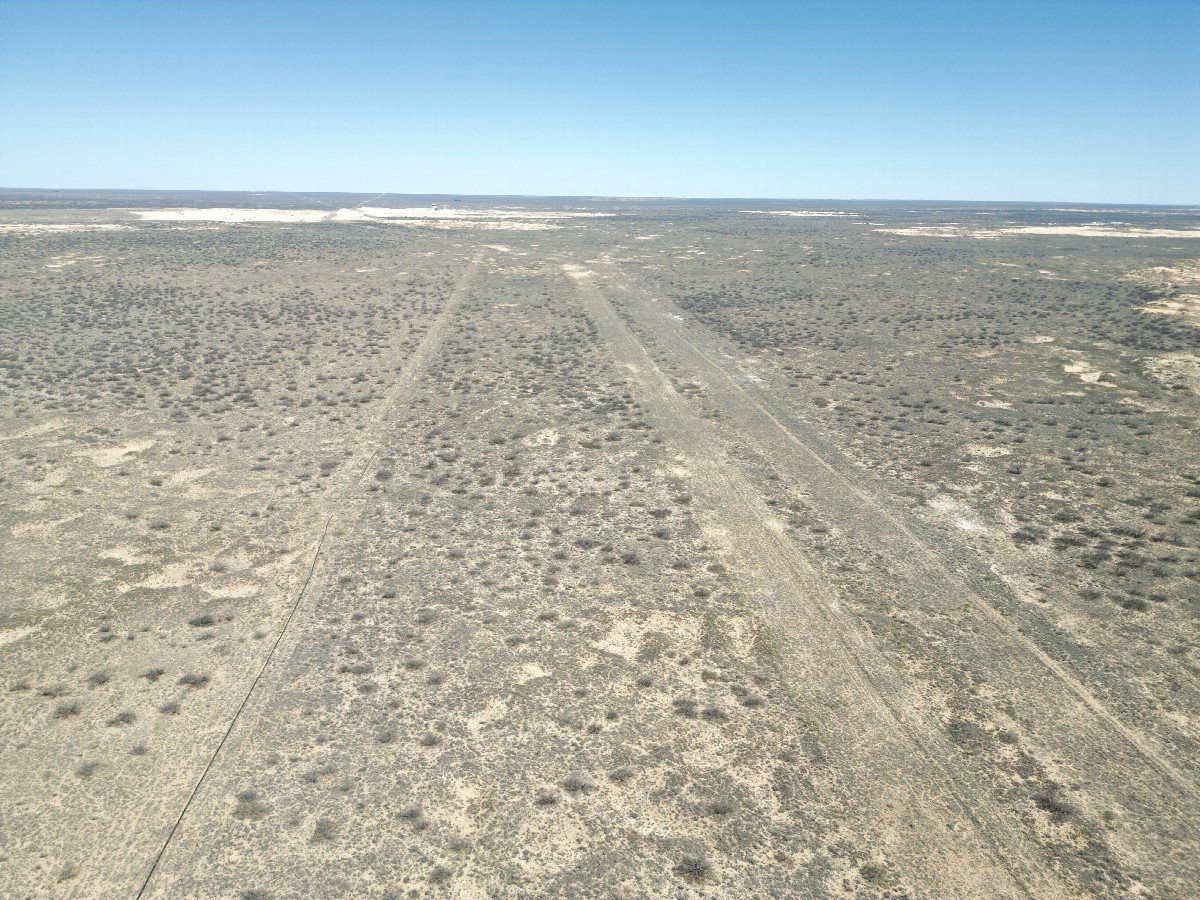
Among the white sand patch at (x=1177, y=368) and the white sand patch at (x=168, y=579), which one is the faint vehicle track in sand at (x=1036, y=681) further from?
the white sand patch at (x=1177, y=368)

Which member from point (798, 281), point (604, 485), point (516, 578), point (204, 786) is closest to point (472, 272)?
point (798, 281)

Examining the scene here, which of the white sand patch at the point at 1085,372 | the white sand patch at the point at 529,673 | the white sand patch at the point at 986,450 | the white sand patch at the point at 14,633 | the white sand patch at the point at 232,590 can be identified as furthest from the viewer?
the white sand patch at the point at 1085,372

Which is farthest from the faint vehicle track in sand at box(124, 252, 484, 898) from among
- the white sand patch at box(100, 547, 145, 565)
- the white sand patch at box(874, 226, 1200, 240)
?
the white sand patch at box(874, 226, 1200, 240)

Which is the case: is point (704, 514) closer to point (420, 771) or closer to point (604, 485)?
point (604, 485)

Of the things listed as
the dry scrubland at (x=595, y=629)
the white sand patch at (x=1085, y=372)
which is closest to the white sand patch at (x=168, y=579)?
the dry scrubland at (x=595, y=629)

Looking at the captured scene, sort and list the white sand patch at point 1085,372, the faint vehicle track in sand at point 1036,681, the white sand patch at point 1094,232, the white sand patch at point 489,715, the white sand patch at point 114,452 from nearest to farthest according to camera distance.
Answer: the faint vehicle track in sand at point 1036,681, the white sand patch at point 489,715, the white sand patch at point 114,452, the white sand patch at point 1085,372, the white sand patch at point 1094,232

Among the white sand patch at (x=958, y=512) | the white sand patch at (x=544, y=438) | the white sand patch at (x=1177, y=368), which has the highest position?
the white sand patch at (x=1177, y=368)

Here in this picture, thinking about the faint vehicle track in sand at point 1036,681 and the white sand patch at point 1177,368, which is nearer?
the faint vehicle track in sand at point 1036,681
